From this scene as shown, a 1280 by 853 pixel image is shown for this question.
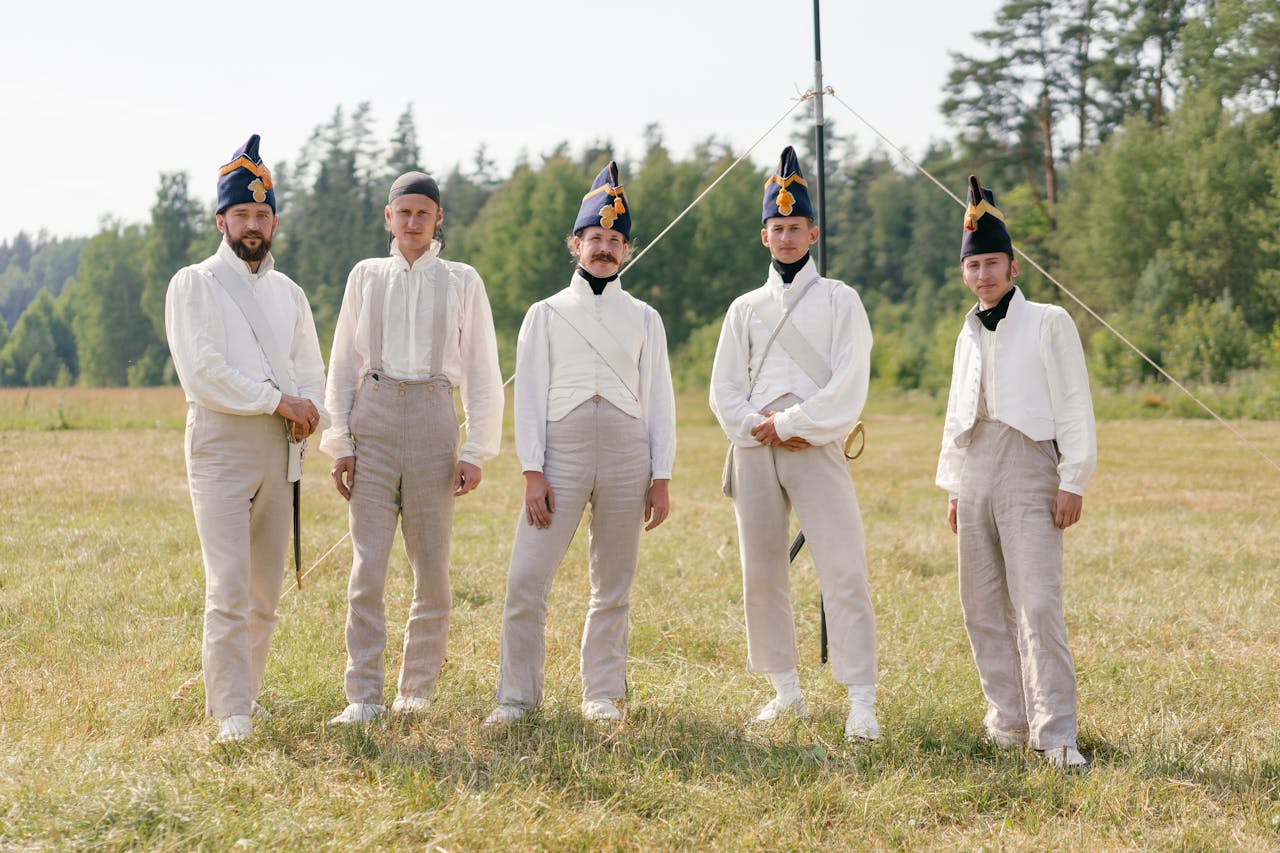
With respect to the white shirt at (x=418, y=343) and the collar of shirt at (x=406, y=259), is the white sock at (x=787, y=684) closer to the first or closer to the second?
the white shirt at (x=418, y=343)

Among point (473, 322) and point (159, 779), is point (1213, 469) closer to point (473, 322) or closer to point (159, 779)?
point (473, 322)

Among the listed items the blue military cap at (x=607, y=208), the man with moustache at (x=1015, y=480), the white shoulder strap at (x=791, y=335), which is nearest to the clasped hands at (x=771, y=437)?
the white shoulder strap at (x=791, y=335)

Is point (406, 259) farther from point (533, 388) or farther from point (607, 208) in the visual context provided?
point (607, 208)

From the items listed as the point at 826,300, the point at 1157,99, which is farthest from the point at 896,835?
the point at 1157,99

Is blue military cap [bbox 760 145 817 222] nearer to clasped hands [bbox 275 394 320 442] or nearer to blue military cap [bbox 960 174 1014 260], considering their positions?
blue military cap [bbox 960 174 1014 260]

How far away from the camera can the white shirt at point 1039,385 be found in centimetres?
447

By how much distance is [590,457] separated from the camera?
481 centimetres

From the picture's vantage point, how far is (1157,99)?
42.3 metres

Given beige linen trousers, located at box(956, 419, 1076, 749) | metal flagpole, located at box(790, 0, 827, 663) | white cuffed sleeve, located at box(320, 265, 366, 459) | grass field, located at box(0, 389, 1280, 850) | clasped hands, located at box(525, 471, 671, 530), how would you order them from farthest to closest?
1. metal flagpole, located at box(790, 0, 827, 663)
2. white cuffed sleeve, located at box(320, 265, 366, 459)
3. clasped hands, located at box(525, 471, 671, 530)
4. beige linen trousers, located at box(956, 419, 1076, 749)
5. grass field, located at box(0, 389, 1280, 850)

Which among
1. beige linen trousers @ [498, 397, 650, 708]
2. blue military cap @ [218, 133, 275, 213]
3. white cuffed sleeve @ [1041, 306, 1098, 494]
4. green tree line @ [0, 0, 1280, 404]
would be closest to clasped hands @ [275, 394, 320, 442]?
blue military cap @ [218, 133, 275, 213]

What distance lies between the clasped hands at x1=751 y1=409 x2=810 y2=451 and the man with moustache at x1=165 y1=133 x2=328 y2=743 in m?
1.79

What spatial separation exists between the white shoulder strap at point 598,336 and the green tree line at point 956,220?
36.3ft

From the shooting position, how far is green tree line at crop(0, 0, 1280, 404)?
119 ft

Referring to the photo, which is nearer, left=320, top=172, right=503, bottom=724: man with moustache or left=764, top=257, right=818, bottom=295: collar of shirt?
left=320, top=172, right=503, bottom=724: man with moustache
